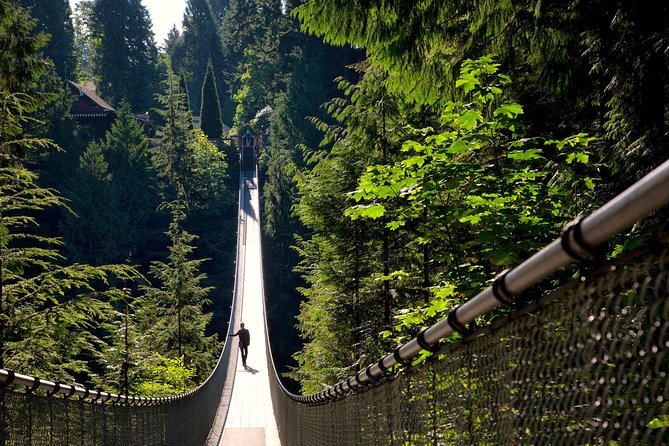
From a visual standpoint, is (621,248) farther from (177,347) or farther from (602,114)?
(177,347)

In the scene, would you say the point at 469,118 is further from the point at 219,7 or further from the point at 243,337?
the point at 219,7

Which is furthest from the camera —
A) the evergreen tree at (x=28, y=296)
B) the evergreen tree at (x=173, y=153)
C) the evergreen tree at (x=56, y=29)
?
the evergreen tree at (x=56, y=29)

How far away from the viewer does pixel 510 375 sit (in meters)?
1.71

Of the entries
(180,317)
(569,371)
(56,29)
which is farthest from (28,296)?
(56,29)

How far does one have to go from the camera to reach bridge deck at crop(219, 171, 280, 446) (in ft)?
44.2

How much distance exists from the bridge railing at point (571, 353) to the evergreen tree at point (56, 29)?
2206 inches

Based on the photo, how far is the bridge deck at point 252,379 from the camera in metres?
13.5

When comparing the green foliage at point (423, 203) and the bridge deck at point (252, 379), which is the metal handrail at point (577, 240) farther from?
the bridge deck at point (252, 379)

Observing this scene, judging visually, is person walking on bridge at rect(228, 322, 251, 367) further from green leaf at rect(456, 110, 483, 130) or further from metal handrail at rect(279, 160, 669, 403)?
metal handrail at rect(279, 160, 669, 403)

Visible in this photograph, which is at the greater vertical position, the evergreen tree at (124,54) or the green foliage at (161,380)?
the evergreen tree at (124,54)

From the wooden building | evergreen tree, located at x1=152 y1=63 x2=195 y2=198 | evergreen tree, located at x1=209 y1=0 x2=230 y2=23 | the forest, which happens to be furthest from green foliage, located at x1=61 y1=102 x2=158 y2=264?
evergreen tree, located at x1=209 y1=0 x2=230 y2=23

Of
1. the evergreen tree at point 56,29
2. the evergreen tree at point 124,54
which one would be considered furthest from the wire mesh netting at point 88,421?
the evergreen tree at point 124,54

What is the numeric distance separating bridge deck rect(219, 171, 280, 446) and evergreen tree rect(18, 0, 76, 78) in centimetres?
2395

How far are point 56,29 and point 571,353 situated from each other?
2378 inches
